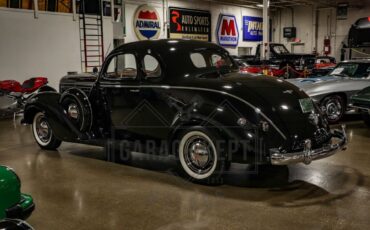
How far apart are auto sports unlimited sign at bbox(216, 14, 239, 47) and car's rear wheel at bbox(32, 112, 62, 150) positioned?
17672mm

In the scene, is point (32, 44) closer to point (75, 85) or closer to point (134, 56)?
point (75, 85)

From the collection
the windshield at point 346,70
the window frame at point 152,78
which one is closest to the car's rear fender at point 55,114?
the window frame at point 152,78

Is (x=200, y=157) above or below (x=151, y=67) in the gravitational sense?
below

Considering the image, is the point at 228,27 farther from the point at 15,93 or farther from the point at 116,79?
the point at 116,79

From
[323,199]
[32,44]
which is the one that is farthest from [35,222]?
[32,44]

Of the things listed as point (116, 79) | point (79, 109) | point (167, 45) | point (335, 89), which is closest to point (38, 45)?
point (79, 109)

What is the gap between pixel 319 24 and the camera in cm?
2589

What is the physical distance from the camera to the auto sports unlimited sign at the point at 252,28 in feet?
83.5

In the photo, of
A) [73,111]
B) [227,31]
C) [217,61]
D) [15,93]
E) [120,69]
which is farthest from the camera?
[227,31]

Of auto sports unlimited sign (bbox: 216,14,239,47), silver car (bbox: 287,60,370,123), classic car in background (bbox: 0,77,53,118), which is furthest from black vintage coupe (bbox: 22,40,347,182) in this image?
auto sports unlimited sign (bbox: 216,14,239,47)

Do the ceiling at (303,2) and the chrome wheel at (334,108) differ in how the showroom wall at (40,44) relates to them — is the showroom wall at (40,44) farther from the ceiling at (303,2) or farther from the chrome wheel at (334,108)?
the ceiling at (303,2)

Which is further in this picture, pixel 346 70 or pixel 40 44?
pixel 40 44

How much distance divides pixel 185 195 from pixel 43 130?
3.49 m

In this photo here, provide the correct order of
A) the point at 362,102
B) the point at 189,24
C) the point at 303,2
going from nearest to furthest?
the point at 362,102, the point at 189,24, the point at 303,2
